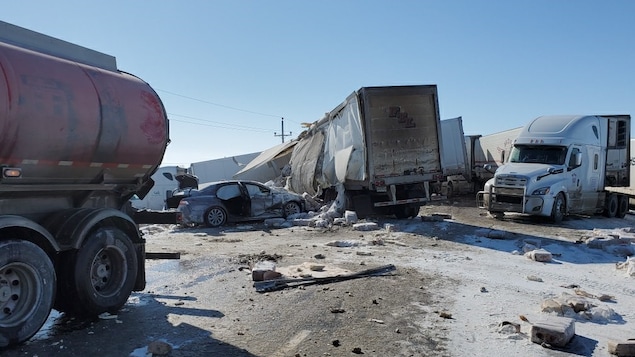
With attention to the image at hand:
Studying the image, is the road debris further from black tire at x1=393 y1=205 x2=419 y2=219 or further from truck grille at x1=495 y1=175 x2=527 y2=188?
black tire at x1=393 y1=205 x2=419 y2=219

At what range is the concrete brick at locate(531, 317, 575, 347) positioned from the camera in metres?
4.62

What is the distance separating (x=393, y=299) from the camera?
21.0 feet

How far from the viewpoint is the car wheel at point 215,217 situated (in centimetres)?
1591

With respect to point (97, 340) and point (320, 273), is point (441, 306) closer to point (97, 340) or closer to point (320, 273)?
point (320, 273)

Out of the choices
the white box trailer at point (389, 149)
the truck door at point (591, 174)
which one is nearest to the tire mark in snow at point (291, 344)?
the white box trailer at point (389, 149)

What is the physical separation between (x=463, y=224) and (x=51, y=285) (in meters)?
11.9

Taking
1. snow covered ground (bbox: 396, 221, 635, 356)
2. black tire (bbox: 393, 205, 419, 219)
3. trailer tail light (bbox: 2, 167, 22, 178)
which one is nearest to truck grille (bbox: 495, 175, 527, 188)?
black tire (bbox: 393, 205, 419, 219)

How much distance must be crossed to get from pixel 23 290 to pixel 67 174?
1.27 meters

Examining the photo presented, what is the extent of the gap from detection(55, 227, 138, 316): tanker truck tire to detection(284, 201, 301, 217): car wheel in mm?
11202

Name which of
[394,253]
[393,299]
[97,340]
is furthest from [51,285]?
[394,253]

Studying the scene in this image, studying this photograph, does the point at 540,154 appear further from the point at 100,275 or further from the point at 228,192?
the point at 100,275

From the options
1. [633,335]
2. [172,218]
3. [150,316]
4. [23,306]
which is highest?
[172,218]

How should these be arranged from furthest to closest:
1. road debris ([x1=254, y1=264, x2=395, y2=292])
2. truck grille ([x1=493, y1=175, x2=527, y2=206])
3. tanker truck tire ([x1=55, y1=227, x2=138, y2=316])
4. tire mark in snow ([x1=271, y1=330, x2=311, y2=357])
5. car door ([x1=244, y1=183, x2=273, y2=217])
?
1. car door ([x1=244, y1=183, x2=273, y2=217])
2. truck grille ([x1=493, y1=175, x2=527, y2=206])
3. road debris ([x1=254, y1=264, x2=395, y2=292])
4. tanker truck tire ([x1=55, y1=227, x2=138, y2=316])
5. tire mark in snow ([x1=271, y1=330, x2=311, y2=357])

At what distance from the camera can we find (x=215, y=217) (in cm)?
1605
